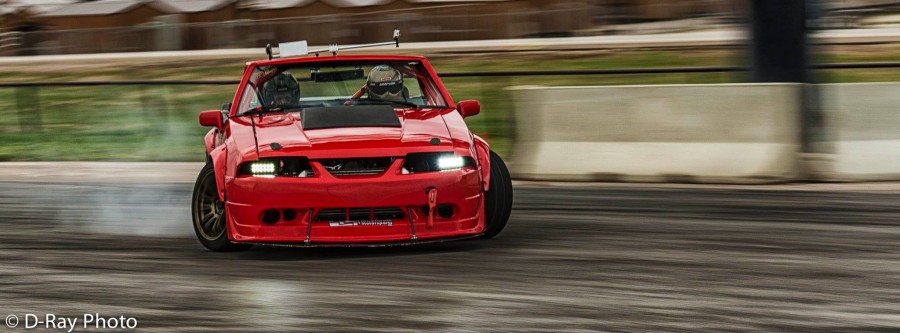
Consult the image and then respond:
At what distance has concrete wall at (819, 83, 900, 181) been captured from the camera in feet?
38.3

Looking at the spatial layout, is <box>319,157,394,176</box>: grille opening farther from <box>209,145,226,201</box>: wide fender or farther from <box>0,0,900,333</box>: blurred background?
<box>209,145,226,201</box>: wide fender

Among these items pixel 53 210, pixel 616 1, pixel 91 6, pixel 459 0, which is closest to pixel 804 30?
pixel 53 210

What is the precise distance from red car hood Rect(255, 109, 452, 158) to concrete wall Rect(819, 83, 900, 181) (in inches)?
182

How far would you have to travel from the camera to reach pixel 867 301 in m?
6.34

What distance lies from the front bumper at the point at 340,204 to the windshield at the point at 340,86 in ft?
4.44

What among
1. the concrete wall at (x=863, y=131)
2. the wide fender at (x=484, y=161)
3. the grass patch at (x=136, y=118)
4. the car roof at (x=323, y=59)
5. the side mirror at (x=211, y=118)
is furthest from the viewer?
the grass patch at (x=136, y=118)

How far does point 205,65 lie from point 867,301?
29.9 m

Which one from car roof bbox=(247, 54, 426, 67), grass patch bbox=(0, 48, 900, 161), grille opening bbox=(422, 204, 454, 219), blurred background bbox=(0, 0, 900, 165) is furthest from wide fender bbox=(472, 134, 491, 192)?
grass patch bbox=(0, 48, 900, 161)

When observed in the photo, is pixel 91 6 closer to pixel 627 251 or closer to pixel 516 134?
pixel 516 134

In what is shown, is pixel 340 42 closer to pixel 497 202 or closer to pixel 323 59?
pixel 323 59

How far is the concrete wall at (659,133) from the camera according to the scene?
38.4 feet

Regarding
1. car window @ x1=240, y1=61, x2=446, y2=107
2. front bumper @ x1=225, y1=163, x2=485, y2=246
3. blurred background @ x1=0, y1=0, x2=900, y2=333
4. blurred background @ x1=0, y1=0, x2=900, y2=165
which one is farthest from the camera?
blurred background @ x1=0, y1=0, x2=900, y2=165

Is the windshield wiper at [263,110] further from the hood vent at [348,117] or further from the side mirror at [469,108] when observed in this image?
the side mirror at [469,108]

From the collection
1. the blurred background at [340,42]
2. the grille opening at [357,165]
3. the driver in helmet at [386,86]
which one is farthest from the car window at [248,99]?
the blurred background at [340,42]
